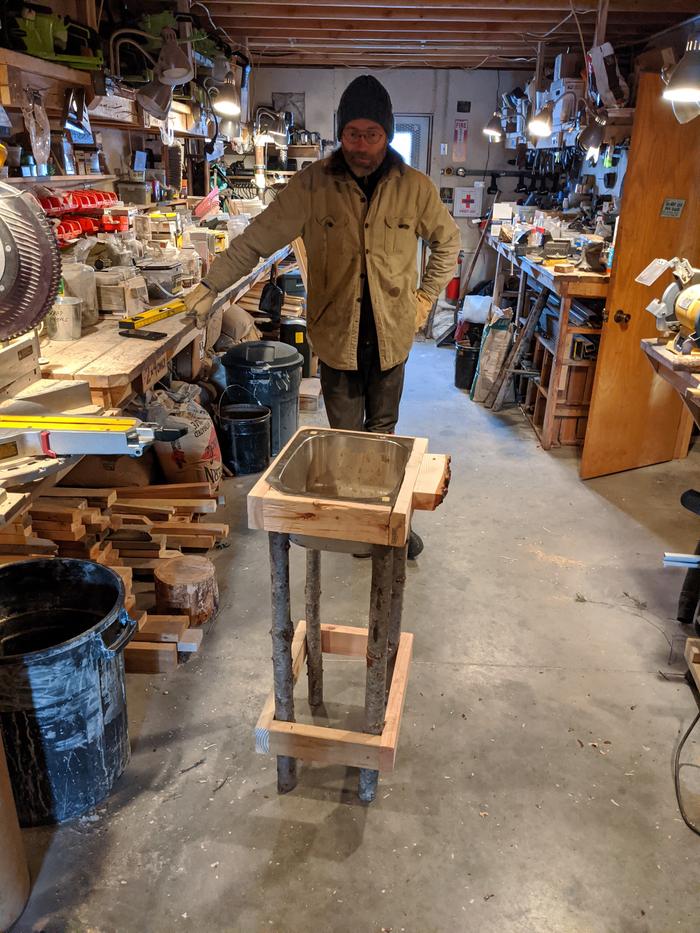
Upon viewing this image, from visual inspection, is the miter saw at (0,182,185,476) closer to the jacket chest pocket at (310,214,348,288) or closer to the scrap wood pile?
the scrap wood pile

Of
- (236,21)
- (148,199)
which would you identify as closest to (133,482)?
(148,199)

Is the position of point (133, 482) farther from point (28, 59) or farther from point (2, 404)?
point (28, 59)

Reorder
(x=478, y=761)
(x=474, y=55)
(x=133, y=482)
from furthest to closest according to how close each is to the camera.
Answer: (x=474, y=55) < (x=133, y=482) < (x=478, y=761)

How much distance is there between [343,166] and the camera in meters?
2.73

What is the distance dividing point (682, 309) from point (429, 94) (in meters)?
6.39

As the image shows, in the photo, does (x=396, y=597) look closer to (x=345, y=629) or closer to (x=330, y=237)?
(x=345, y=629)

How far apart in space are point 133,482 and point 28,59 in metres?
1.82

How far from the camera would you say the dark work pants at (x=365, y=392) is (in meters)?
3.04

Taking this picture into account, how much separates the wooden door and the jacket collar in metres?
1.50

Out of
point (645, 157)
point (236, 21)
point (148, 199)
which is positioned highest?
point (236, 21)

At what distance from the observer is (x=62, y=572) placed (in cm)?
200

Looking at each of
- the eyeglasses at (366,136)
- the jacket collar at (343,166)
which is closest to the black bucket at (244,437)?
the jacket collar at (343,166)

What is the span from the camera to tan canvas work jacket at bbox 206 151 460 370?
2748 millimetres

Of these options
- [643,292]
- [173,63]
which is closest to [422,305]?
[643,292]
